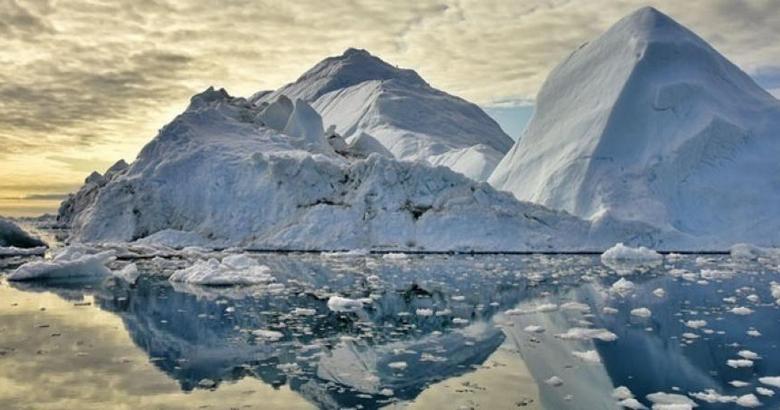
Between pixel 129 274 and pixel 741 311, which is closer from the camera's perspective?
pixel 741 311

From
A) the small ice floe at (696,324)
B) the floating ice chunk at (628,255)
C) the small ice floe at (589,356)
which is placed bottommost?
the small ice floe at (589,356)

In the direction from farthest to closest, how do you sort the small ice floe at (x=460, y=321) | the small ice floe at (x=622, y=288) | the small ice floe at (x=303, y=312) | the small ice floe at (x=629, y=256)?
the small ice floe at (x=629, y=256), the small ice floe at (x=622, y=288), the small ice floe at (x=303, y=312), the small ice floe at (x=460, y=321)

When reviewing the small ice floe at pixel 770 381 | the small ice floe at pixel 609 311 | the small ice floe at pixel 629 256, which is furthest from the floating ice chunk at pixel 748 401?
the small ice floe at pixel 629 256

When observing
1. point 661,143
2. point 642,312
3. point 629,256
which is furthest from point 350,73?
point 642,312

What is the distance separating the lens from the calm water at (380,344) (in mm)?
6508

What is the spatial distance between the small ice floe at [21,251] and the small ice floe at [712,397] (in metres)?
22.5

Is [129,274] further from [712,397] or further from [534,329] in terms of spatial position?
[712,397]

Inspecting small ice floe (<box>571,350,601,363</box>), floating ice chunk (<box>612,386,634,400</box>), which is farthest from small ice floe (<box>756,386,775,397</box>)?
small ice floe (<box>571,350,601,363</box>)

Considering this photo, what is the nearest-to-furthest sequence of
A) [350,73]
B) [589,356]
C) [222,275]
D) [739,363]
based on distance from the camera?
1. [739,363]
2. [589,356]
3. [222,275]
4. [350,73]

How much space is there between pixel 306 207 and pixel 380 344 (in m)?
18.1

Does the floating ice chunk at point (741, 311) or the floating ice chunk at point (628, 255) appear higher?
the floating ice chunk at point (628, 255)

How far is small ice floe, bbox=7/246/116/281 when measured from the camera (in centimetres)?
1558

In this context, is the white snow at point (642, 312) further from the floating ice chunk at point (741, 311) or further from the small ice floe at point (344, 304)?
the small ice floe at point (344, 304)

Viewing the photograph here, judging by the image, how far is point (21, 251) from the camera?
23344 mm
